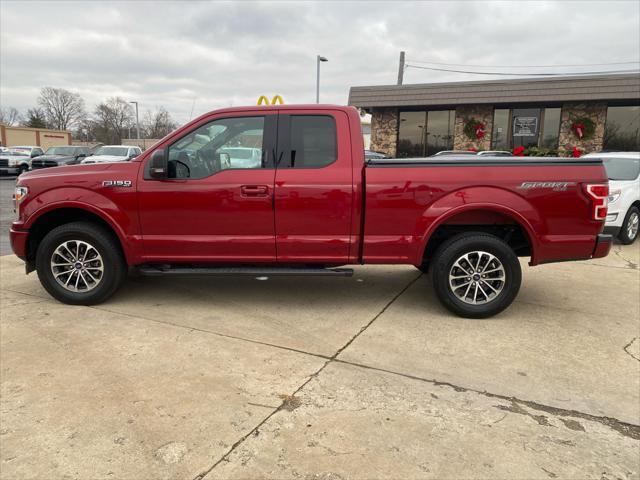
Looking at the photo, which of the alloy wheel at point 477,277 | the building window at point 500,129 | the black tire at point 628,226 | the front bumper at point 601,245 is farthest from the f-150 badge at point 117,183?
the building window at point 500,129

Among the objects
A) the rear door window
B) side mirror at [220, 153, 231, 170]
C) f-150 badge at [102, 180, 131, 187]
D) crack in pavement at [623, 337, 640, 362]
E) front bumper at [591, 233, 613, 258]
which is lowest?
crack in pavement at [623, 337, 640, 362]

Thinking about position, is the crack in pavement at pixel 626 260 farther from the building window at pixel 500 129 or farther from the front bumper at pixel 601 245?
the building window at pixel 500 129

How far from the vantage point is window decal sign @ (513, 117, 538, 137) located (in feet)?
58.3

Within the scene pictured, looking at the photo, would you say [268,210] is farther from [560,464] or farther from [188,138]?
[560,464]

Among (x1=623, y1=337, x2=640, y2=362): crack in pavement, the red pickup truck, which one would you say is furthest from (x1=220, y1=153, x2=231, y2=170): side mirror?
(x1=623, y1=337, x2=640, y2=362): crack in pavement

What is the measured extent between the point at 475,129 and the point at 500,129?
102cm

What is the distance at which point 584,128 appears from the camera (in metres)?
16.7

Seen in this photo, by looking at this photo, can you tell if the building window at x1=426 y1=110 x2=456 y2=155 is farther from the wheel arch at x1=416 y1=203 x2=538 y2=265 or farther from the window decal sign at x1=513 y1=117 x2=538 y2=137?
the wheel arch at x1=416 y1=203 x2=538 y2=265

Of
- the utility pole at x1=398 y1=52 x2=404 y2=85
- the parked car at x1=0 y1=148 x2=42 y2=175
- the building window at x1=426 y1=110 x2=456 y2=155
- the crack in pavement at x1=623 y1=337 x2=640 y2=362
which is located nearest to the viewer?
the crack in pavement at x1=623 y1=337 x2=640 y2=362

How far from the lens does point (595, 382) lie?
3.35 metres

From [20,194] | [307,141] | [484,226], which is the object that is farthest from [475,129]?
[20,194]

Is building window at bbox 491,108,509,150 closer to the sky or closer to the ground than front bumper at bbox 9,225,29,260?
closer to the sky

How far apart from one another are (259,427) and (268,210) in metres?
2.15

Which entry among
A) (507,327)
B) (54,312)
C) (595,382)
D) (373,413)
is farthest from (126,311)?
(595,382)
